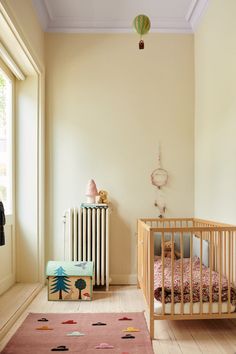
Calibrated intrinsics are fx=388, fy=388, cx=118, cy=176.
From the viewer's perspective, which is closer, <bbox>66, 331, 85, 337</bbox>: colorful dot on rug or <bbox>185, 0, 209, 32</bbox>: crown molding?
<bbox>66, 331, 85, 337</bbox>: colorful dot on rug

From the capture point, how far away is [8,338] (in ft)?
8.23

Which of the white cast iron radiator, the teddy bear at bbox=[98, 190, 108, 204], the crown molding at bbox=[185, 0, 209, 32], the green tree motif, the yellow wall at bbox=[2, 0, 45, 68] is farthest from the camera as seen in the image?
the teddy bear at bbox=[98, 190, 108, 204]

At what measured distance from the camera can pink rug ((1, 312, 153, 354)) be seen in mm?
2334

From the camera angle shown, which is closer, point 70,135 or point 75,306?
point 75,306

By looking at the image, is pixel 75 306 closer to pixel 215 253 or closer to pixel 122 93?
pixel 215 253

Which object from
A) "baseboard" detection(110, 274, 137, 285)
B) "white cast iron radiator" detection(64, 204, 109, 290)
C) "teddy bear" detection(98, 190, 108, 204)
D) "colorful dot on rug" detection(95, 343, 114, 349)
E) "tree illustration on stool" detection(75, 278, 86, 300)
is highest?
"teddy bear" detection(98, 190, 108, 204)

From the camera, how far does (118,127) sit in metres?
4.04

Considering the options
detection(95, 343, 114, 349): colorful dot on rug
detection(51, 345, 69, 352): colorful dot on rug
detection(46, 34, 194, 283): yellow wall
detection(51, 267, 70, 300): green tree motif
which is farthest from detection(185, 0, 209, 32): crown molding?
detection(51, 345, 69, 352): colorful dot on rug

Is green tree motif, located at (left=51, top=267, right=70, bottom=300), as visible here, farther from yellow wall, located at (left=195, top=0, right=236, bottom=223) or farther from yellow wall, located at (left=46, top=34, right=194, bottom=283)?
yellow wall, located at (left=195, top=0, right=236, bottom=223)

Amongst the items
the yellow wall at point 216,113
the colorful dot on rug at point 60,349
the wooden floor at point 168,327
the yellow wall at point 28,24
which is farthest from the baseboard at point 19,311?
the yellow wall at point 28,24

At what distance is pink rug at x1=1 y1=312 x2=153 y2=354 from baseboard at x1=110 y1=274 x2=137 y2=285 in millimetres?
978

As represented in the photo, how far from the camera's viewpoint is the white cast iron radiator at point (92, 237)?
3760mm

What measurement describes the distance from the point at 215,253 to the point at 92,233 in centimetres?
127

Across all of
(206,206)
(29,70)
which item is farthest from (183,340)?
(29,70)
